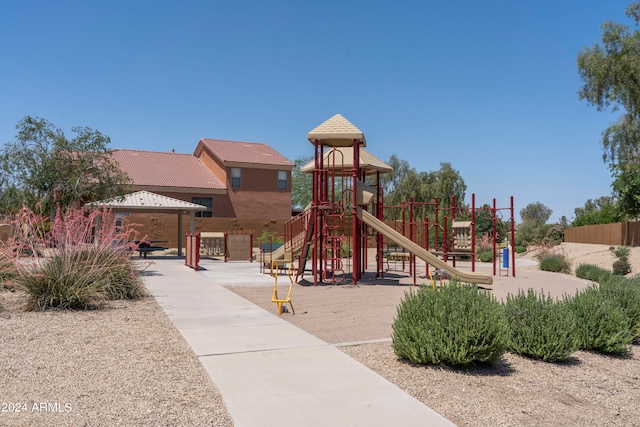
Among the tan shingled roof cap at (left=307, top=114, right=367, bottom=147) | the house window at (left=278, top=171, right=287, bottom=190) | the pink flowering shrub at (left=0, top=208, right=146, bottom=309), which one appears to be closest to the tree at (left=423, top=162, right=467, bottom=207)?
the house window at (left=278, top=171, right=287, bottom=190)

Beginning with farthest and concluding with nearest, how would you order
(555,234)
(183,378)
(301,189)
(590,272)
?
(301,189), (555,234), (590,272), (183,378)

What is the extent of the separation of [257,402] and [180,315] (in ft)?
17.3

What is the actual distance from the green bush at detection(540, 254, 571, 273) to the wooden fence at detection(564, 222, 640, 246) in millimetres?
10416

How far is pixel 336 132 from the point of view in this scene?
16281mm

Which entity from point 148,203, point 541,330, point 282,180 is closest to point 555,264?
point 541,330

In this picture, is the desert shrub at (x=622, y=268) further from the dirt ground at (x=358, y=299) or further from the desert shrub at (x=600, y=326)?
the desert shrub at (x=600, y=326)

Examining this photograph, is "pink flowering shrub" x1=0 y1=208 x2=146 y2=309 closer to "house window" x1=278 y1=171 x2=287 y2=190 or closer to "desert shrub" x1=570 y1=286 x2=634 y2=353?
"desert shrub" x1=570 y1=286 x2=634 y2=353

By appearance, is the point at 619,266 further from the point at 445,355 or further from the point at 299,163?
the point at 299,163

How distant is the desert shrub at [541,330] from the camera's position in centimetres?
731

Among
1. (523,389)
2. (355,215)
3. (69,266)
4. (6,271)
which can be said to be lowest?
(523,389)

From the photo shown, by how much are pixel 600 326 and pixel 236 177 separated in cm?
3398

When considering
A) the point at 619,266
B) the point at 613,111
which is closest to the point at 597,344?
the point at 619,266

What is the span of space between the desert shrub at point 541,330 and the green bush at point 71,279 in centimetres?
777

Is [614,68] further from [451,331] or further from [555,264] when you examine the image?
[451,331]
